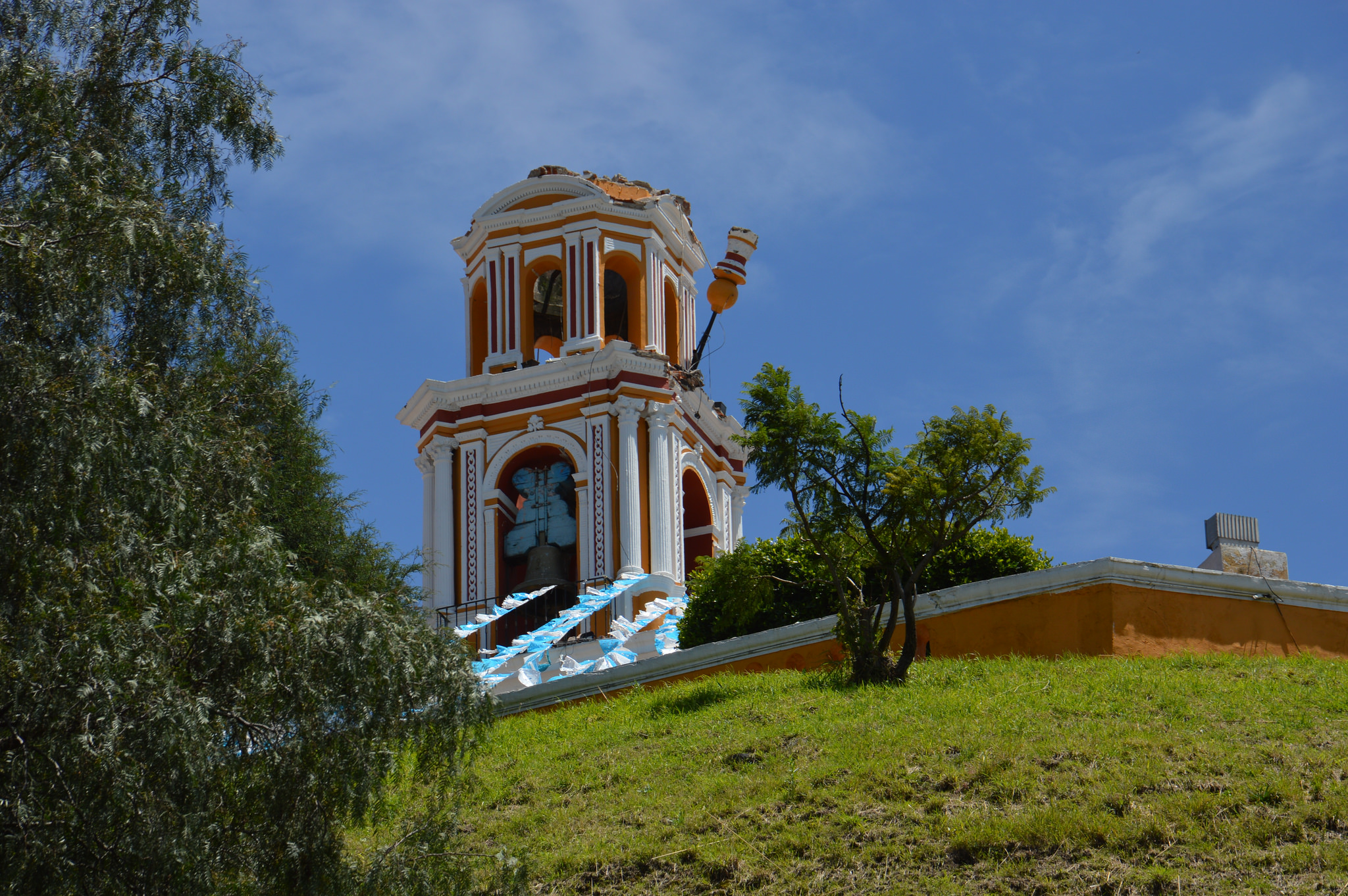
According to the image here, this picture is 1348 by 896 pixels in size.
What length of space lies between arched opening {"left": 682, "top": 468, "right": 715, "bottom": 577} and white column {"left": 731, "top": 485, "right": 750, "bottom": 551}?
1.10 m

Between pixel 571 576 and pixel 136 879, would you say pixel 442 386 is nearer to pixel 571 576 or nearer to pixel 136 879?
pixel 571 576

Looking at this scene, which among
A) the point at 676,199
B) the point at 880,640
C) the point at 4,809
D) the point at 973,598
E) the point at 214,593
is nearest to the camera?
the point at 4,809

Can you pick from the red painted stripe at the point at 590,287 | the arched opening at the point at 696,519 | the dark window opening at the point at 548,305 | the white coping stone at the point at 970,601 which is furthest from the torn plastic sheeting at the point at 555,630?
the dark window opening at the point at 548,305

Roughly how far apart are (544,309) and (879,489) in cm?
1522

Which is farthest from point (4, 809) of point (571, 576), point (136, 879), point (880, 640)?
point (571, 576)

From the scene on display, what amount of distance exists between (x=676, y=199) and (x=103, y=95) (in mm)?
18393

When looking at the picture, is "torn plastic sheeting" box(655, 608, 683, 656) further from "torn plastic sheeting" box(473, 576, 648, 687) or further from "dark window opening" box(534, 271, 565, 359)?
"dark window opening" box(534, 271, 565, 359)

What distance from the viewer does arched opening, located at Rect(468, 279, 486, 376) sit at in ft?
100.0

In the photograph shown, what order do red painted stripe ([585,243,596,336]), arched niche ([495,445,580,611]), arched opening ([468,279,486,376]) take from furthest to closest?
arched opening ([468,279,486,376]) → red painted stripe ([585,243,596,336]) → arched niche ([495,445,580,611])

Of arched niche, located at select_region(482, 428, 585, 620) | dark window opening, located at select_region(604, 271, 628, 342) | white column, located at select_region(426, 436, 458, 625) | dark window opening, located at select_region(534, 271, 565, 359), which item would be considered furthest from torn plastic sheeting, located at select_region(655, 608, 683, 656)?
dark window opening, located at select_region(534, 271, 565, 359)

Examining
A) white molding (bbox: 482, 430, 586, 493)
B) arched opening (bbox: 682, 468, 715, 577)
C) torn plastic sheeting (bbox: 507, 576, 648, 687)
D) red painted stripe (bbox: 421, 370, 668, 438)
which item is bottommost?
torn plastic sheeting (bbox: 507, 576, 648, 687)

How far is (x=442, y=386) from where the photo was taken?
2881 centimetres

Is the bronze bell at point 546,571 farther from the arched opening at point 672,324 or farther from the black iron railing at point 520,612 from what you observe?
the arched opening at point 672,324

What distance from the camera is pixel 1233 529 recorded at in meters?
19.8
